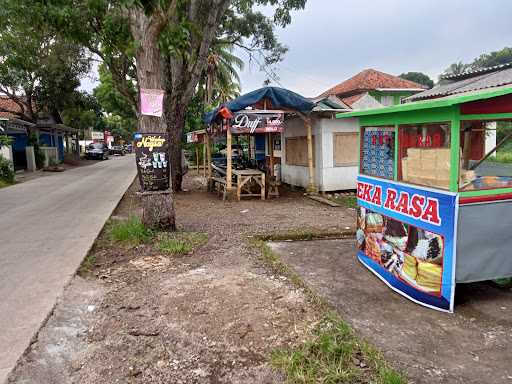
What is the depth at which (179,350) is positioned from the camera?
325 cm

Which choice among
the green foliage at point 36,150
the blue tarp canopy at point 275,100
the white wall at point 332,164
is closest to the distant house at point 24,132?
the green foliage at point 36,150

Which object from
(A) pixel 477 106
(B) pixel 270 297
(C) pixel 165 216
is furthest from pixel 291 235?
(A) pixel 477 106

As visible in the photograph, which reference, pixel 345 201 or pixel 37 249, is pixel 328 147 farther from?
pixel 37 249

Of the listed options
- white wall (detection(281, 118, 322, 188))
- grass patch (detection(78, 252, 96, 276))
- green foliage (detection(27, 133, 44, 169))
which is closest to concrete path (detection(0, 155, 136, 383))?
grass patch (detection(78, 252, 96, 276))

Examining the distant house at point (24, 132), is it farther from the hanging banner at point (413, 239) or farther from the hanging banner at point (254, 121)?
the hanging banner at point (413, 239)

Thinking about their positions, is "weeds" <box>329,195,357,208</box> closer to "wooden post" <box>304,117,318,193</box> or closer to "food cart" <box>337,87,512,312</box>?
"wooden post" <box>304,117,318,193</box>

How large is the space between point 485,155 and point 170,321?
3.66 metres

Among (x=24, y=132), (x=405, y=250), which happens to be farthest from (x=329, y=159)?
(x=24, y=132)

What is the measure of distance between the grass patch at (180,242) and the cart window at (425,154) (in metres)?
3.18

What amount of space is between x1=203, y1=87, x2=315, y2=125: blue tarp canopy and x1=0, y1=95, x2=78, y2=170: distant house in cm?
1250

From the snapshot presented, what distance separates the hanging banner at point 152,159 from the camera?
259 inches

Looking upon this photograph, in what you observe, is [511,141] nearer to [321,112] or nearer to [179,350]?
[179,350]

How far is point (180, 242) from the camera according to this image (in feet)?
20.4

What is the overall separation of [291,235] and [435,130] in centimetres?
330
